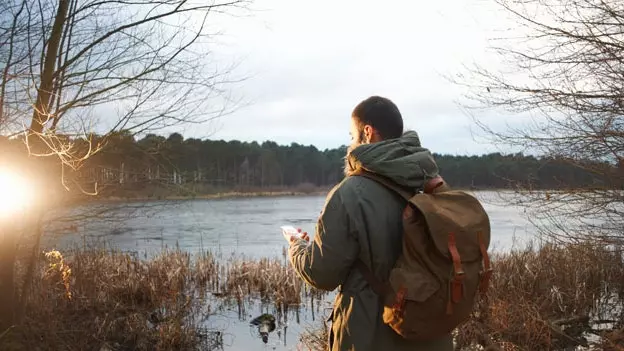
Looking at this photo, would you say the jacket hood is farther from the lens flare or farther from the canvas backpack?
the lens flare

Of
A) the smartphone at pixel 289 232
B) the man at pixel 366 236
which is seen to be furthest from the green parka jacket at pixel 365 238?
the smartphone at pixel 289 232

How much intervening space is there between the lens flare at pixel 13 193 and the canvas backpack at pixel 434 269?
12.9ft

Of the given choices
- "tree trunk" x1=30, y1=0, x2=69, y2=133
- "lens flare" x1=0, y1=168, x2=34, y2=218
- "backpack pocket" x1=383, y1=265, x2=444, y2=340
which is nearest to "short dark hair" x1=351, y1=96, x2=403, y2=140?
"backpack pocket" x1=383, y1=265, x2=444, y2=340

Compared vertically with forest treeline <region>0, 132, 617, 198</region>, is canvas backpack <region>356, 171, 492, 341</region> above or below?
below

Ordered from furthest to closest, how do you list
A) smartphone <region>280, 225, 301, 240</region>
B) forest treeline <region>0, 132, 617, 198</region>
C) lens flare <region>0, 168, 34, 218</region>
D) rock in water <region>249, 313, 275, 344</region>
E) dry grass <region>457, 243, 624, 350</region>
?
rock in water <region>249, 313, 275, 344</region> → dry grass <region>457, 243, 624, 350</region> → forest treeline <region>0, 132, 617, 198</region> → lens flare <region>0, 168, 34, 218</region> → smartphone <region>280, 225, 301, 240</region>

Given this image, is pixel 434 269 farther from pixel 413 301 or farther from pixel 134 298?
pixel 134 298

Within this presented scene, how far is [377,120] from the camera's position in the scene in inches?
78.7

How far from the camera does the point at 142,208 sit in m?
5.75

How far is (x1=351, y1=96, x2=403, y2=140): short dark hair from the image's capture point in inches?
78.6

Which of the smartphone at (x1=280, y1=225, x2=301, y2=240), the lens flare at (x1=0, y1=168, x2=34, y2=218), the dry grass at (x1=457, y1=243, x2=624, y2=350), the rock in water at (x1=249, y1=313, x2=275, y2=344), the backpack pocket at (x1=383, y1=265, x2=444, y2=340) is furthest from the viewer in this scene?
the rock in water at (x1=249, y1=313, x2=275, y2=344)

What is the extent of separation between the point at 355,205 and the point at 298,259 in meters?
0.36

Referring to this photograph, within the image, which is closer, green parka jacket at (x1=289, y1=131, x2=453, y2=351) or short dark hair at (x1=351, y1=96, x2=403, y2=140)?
green parka jacket at (x1=289, y1=131, x2=453, y2=351)

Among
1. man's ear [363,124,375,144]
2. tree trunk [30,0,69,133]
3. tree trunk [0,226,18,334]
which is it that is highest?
tree trunk [30,0,69,133]

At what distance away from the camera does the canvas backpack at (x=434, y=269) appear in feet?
5.87
